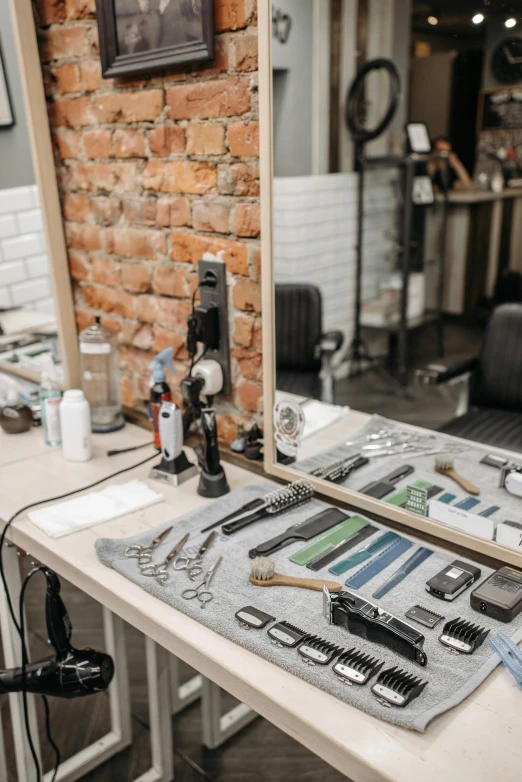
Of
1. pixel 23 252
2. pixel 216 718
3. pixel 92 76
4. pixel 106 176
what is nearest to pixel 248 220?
pixel 106 176

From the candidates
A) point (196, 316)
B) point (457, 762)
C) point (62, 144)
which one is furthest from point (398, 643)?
point (62, 144)

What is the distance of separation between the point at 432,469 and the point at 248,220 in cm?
67

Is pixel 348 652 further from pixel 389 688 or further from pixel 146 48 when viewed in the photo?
pixel 146 48

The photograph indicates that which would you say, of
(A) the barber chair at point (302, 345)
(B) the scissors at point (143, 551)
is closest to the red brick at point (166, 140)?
(A) the barber chair at point (302, 345)

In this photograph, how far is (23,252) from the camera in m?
2.08

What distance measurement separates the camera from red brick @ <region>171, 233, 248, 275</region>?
1.48 m

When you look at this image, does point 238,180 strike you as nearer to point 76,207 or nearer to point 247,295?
point 247,295

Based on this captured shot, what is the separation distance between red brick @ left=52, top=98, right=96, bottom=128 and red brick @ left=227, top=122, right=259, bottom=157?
1.67 feet

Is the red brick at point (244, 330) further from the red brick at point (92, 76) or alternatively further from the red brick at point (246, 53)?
the red brick at point (92, 76)

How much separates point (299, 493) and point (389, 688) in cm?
55

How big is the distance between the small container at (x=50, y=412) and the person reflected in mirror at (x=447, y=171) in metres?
2.07

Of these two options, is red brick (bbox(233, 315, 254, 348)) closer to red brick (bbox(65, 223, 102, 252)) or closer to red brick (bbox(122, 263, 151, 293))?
red brick (bbox(122, 263, 151, 293))

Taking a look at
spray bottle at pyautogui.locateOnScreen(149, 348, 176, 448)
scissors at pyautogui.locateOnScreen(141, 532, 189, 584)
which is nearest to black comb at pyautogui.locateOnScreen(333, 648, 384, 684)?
scissors at pyautogui.locateOnScreen(141, 532, 189, 584)

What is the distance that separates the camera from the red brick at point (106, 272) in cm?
183
